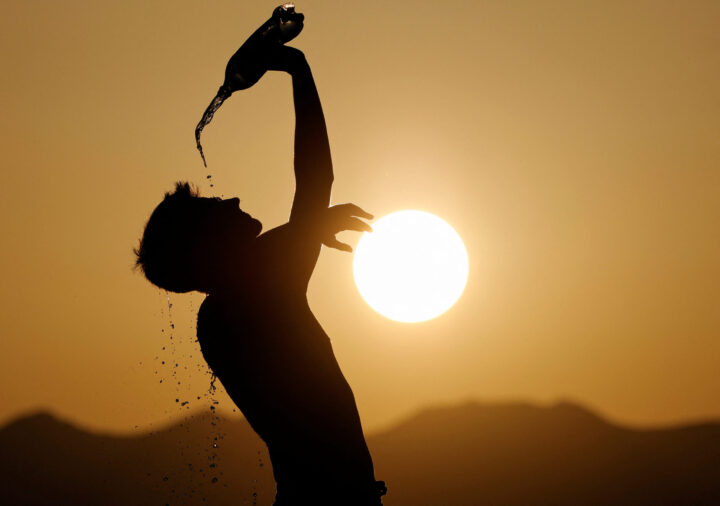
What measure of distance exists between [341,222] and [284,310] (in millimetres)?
470

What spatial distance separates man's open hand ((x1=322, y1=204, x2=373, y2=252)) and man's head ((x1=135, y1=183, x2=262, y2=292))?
34 centimetres

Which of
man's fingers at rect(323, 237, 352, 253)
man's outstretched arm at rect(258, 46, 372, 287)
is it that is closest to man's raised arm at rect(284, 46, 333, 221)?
man's outstretched arm at rect(258, 46, 372, 287)

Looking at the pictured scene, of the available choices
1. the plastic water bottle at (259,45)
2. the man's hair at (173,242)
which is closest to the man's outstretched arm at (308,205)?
the plastic water bottle at (259,45)

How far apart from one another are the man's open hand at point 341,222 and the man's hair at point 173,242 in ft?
1.90

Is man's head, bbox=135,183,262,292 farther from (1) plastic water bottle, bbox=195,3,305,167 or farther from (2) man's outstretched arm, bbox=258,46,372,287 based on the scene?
(1) plastic water bottle, bbox=195,3,305,167

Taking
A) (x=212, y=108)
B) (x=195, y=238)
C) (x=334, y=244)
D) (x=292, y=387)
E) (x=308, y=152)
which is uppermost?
(x=212, y=108)

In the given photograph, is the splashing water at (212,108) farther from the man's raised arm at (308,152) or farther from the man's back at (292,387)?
the man's back at (292,387)

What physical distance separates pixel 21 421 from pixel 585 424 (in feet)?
501

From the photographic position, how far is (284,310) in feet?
9.92

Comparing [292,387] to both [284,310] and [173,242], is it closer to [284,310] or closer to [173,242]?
[284,310]

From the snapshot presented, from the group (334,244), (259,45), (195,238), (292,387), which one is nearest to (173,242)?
(195,238)

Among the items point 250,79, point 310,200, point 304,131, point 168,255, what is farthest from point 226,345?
point 250,79

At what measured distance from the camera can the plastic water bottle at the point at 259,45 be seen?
331 cm

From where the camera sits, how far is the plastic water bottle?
10.8 feet
